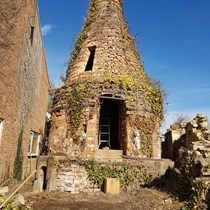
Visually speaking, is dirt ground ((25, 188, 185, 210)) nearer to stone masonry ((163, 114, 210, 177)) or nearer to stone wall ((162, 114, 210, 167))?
stone masonry ((163, 114, 210, 177))

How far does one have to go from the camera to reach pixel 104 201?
7.52 metres

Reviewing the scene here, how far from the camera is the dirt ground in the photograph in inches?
263

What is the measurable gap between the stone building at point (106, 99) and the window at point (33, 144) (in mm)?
2113

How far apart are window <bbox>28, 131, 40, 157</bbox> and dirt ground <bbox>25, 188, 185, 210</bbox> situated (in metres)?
5.25

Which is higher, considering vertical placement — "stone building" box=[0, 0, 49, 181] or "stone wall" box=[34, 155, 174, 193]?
"stone building" box=[0, 0, 49, 181]

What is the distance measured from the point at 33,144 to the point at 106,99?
201 inches

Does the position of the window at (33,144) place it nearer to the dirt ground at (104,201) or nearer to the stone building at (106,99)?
the stone building at (106,99)

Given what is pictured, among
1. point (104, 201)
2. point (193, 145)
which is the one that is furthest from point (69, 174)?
point (193, 145)

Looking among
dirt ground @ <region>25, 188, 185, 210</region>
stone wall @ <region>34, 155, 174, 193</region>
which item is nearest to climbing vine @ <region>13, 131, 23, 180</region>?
stone wall @ <region>34, 155, 174, 193</region>

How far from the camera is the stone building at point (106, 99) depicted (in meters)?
10.8

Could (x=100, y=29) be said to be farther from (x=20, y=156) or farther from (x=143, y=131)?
(x=20, y=156)

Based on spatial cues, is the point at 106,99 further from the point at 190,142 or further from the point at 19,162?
the point at 19,162

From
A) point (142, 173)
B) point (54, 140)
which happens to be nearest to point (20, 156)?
point (54, 140)

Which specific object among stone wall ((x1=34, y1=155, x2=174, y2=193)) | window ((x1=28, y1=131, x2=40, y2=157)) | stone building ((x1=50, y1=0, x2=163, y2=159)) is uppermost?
stone building ((x1=50, y1=0, x2=163, y2=159))
